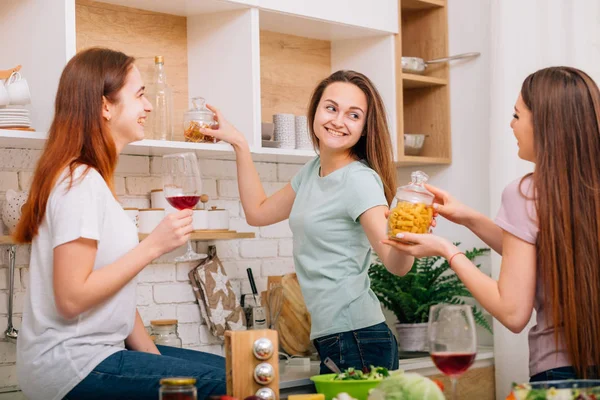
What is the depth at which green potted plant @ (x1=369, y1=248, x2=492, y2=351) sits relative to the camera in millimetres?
3525

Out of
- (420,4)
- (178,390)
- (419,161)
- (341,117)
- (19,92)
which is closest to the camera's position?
(178,390)

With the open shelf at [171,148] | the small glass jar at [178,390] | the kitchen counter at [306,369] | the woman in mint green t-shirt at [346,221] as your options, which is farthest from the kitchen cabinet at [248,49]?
the small glass jar at [178,390]

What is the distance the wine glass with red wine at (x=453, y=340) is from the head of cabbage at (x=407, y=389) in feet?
0.12

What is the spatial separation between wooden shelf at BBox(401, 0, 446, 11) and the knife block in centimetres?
244

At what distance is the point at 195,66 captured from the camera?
11.0ft

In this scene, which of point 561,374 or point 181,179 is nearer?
point 561,374

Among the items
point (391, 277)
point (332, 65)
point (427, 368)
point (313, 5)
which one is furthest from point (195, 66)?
point (427, 368)

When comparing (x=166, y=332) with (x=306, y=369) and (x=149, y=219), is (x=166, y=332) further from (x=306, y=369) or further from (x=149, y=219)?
(x=306, y=369)

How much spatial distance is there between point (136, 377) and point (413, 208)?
79 cm

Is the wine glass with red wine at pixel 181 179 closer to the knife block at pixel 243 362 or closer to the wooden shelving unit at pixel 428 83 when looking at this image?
the knife block at pixel 243 362

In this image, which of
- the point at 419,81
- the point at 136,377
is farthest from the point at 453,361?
the point at 419,81

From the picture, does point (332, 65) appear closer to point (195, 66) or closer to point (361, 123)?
point (195, 66)

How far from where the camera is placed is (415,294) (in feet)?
11.7

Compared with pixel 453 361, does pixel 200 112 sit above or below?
above
